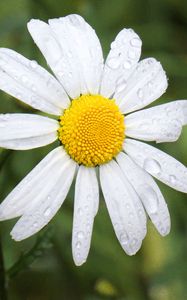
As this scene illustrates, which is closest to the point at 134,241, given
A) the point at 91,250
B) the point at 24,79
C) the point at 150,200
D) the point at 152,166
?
the point at 150,200

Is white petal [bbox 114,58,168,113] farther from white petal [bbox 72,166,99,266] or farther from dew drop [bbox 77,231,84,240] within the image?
dew drop [bbox 77,231,84,240]

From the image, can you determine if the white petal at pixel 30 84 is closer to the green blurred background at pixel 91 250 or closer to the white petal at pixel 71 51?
the white petal at pixel 71 51

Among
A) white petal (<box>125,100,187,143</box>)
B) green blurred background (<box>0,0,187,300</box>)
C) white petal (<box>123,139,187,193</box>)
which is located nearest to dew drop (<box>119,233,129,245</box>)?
white petal (<box>123,139,187,193</box>)

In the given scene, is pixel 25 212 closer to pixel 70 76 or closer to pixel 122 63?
pixel 70 76

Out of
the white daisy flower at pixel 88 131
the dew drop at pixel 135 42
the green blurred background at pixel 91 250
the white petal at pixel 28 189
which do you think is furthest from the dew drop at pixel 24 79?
the green blurred background at pixel 91 250

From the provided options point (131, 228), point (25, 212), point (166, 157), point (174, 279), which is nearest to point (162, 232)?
point (131, 228)

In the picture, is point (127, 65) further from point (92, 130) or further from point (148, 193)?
point (148, 193)
